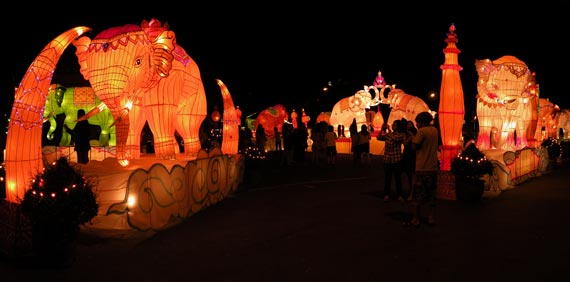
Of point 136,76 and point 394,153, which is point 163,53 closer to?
point 136,76

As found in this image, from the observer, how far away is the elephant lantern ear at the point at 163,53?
886 centimetres

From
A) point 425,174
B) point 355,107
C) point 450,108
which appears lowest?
point 425,174

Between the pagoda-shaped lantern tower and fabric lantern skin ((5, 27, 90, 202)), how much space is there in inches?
275

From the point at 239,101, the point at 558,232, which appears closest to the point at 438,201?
the point at 558,232

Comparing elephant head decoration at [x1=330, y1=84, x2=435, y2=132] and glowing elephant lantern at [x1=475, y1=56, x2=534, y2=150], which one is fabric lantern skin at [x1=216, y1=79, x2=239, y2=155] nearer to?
glowing elephant lantern at [x1=475, y1=56, x2=534, y2=150]

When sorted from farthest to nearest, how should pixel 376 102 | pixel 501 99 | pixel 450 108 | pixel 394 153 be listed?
pixel 376 102, pixel 501 99, pixel 450 108, pixel 394 153

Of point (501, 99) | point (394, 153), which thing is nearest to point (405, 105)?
point (501, 99)

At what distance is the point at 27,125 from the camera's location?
6.14 meters

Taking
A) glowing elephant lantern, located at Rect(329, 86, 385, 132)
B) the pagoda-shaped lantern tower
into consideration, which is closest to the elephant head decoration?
glowing elephant lantern, located at Rect(329, 86, 385, 132)

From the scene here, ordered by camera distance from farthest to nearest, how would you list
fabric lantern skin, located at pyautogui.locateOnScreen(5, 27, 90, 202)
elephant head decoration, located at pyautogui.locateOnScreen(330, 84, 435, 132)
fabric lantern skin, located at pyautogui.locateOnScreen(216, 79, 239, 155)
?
elephant head decoration, located at pyautogui.locateOnScreen(330, 84, 435, 132), fabric lantern skin, located at pyautogui.locateOnScreen(216, 79, 239, 155), fabric lantern skin, located at pyautogui.locateOnScreen(5, 27, 90, 202)

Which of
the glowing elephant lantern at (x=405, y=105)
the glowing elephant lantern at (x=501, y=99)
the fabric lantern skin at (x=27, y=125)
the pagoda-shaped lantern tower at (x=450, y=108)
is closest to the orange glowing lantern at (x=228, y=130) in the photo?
the pagoda-shaped lantern tower at (x=450, y=108)

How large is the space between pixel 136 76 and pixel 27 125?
2.99 meters

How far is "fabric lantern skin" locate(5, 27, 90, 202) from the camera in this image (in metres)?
6.04

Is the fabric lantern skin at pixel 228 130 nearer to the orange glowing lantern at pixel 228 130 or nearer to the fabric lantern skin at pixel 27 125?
the orange glowing lantern at pixel 228 130
